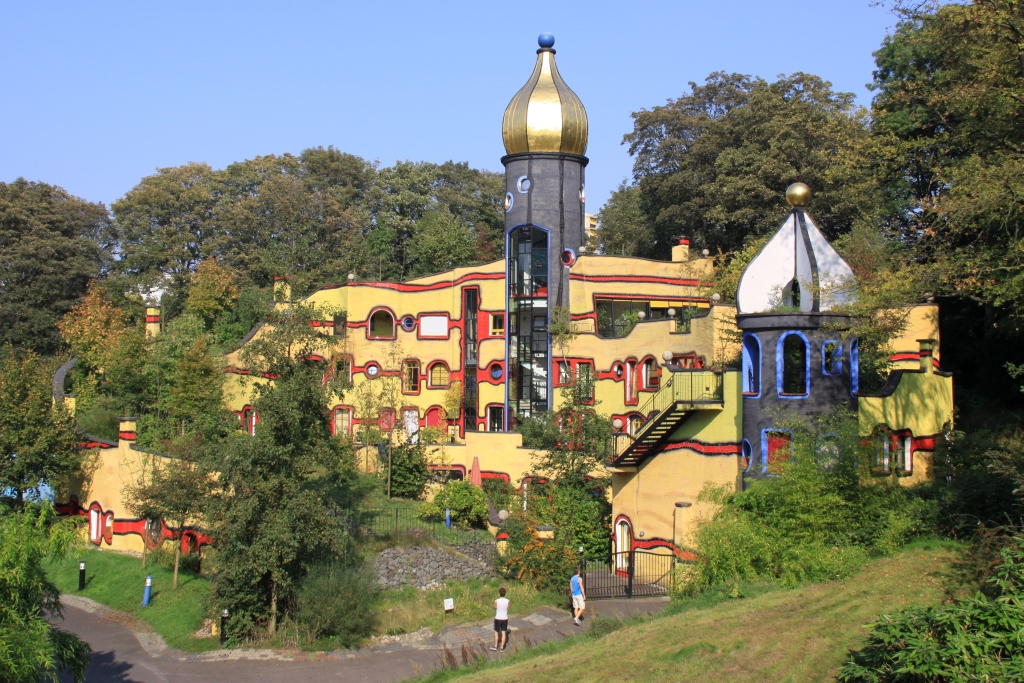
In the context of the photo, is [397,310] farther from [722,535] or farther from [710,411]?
[722,535]

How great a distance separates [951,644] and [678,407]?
11660 mm

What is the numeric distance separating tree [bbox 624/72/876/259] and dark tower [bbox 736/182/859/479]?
1096 centimetres

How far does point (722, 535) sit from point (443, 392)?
18.3 m

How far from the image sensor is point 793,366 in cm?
2248

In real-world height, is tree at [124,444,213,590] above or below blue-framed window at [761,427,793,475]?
below

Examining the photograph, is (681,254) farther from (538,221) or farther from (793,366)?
(793,366)

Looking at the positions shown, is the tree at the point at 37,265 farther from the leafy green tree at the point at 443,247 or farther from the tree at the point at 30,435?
the tree at the point at 30,435

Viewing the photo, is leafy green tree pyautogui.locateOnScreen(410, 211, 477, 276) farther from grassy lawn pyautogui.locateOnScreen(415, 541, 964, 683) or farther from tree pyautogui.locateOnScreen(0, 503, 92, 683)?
tree pyautogui.locateOnScreen(0, 503, 92, 683)

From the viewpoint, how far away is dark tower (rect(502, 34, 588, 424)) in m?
35.0

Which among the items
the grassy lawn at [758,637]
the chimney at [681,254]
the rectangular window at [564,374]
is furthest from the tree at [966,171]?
the rectangular window at [564,374]

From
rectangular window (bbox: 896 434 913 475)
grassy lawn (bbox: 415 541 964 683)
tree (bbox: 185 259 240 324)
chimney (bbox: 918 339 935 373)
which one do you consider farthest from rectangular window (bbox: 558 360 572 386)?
tree (bbox: 185 259 240 324)

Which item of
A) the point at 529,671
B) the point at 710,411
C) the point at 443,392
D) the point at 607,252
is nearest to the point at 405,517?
the point at 443,392

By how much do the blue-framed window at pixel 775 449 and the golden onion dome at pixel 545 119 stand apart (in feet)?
56.4

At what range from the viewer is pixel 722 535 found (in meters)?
19.3
